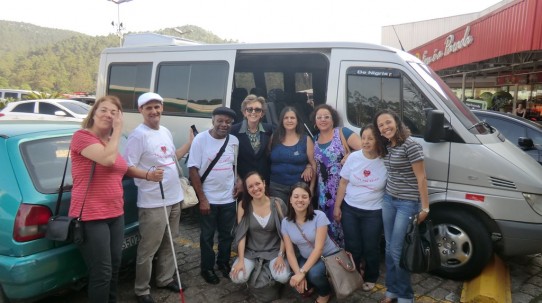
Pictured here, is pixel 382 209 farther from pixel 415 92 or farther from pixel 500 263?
pixel 500 263

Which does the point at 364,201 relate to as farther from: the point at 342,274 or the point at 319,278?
the point at 319,278

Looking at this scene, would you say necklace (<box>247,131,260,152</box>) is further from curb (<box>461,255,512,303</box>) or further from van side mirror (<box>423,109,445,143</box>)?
curb (<box>461,255,512,303</box>)

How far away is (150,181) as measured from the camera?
298cm

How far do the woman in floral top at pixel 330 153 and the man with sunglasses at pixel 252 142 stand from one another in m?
0.51

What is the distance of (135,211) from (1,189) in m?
1.02

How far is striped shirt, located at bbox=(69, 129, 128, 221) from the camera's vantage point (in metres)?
2.42

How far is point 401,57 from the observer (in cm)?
382

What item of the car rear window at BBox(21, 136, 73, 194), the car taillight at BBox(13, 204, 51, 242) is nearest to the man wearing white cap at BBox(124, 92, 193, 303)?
the car rear window at BBox(21, 136, 73, 194)

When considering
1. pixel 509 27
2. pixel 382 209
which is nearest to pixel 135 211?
pixel 382 209

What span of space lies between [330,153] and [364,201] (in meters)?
0.56

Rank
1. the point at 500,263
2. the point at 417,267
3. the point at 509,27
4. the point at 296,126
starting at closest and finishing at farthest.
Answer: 1. the point at 417,267
2. the point at 296,126
3. the point at 500,263
4. the point at 509,27

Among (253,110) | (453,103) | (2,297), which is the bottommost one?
(2,297)

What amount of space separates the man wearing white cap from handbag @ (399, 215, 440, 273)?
1.89m

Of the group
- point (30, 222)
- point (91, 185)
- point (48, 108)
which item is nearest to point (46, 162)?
point (30, 222)
